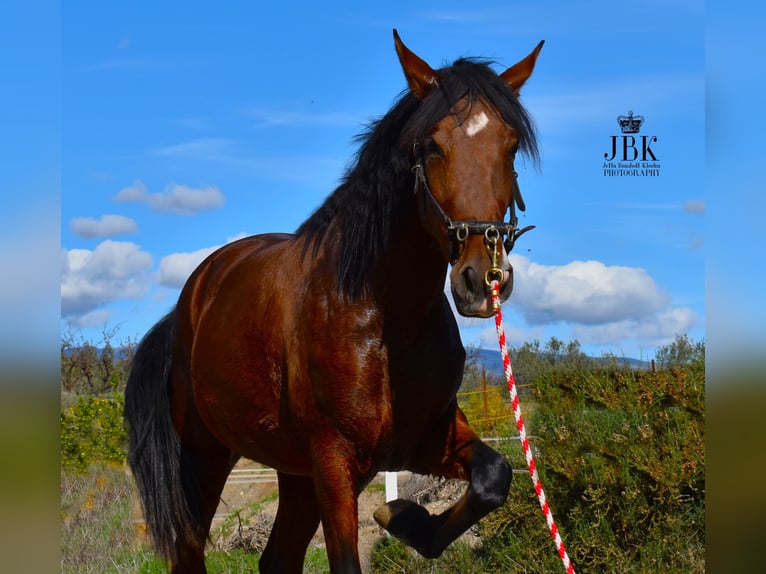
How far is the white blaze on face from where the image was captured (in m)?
4.02

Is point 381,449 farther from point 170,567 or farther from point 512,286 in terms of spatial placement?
point 170,567

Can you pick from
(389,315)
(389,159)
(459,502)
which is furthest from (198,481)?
(389,159)

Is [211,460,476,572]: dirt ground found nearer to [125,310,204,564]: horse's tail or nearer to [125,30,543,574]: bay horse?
[125,310,204,564]: horse's tail

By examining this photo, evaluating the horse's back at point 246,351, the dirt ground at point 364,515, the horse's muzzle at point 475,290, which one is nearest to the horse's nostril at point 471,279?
the horse's muzzle at point 475,290

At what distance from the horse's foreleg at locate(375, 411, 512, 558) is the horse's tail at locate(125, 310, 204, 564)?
6.24 ft

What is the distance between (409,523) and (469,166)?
77.4 inches

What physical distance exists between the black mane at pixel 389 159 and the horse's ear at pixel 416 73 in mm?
48

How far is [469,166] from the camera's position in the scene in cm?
395

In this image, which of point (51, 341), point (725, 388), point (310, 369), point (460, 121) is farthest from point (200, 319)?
point (725, 388)

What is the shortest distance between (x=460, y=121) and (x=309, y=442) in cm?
176

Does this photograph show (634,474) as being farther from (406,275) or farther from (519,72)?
(519,72)

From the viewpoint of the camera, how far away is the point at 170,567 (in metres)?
6.34

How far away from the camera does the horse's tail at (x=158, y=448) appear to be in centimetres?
622

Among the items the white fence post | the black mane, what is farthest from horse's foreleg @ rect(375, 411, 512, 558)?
the white fence post
